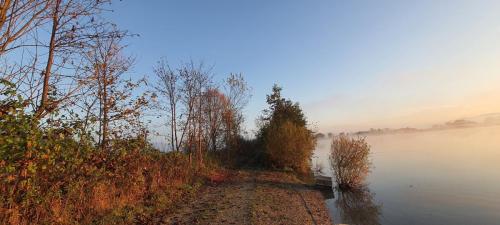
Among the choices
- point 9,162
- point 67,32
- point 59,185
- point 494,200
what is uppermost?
point 67,32

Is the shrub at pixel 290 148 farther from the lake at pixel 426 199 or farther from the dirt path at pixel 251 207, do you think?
the dirt path at pixel 251 207

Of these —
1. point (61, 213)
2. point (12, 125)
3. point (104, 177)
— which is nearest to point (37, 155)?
point (12, 125)

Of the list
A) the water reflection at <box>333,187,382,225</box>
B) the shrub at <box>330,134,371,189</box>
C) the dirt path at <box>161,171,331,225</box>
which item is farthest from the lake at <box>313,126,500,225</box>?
the dirt path at <box>161,171,331,225</box>

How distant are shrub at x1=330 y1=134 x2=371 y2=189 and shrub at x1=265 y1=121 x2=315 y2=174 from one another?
5.01 m

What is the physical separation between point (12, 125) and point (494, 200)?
53.9ft

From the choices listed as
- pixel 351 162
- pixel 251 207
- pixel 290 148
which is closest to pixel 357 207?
pixel 351 162

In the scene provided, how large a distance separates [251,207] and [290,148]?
496 inches

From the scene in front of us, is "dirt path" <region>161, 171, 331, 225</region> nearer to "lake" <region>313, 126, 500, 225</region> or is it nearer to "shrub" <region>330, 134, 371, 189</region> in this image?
"lake" <region>313, 126, 500, 225</region>

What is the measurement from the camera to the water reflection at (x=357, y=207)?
37.3 feet

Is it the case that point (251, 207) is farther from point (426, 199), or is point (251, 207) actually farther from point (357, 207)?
point (426, 199)

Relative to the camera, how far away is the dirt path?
8.53 meters

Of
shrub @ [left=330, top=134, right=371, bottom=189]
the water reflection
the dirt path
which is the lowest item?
the water reflection

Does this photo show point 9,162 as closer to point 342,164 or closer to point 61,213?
point 61,213

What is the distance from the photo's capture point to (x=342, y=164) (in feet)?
55.9
